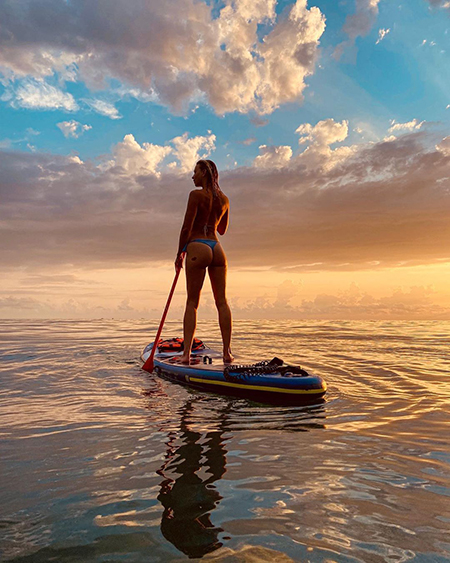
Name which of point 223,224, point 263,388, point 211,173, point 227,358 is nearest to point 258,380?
point 263,388

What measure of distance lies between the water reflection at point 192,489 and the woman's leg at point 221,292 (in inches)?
108

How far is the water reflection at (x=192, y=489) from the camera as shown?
178cm

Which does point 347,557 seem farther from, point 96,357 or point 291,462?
point 96,357

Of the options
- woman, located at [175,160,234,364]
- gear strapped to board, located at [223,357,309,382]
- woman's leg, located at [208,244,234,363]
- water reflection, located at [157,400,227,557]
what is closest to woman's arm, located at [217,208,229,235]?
woman, located at [175,160,234,364]

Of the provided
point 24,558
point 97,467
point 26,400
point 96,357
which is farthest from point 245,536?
point 96,357

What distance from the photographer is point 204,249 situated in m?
6.23

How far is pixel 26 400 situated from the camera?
4.80m

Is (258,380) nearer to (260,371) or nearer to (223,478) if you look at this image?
(260,371)

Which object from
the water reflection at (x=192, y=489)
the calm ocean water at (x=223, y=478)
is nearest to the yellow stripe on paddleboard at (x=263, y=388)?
the calm ocean water at (x=223, y=478)

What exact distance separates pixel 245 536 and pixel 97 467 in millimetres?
1297

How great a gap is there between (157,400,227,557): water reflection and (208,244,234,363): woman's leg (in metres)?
2.75

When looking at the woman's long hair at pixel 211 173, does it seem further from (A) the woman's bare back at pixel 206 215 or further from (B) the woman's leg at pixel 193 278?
(B) the woman's leg at pixel 193 278

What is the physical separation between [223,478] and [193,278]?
408 centimetres

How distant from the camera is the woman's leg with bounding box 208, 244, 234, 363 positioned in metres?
6.17
